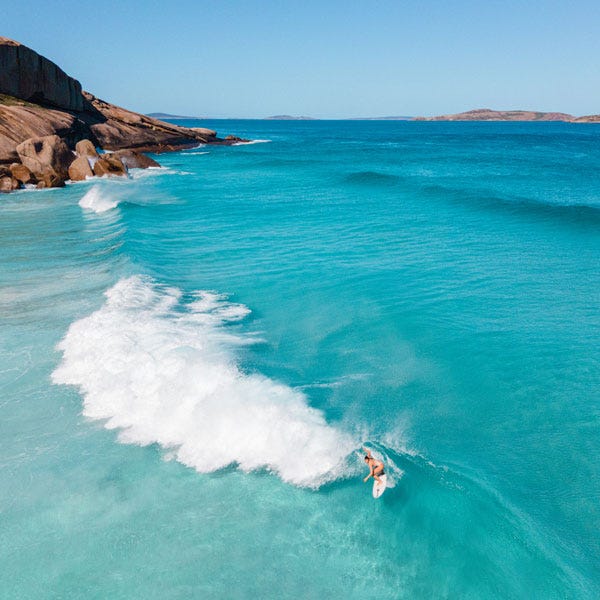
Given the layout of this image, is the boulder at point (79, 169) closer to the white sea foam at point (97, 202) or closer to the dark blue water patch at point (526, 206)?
the white sea foam at point (97, 202)

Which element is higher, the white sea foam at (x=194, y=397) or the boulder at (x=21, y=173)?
the boulder at (x=21, y=173)

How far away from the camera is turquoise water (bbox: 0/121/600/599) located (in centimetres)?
732

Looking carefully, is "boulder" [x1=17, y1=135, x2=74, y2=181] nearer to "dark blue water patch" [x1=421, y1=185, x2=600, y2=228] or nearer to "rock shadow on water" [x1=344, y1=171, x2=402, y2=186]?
"rock shadow on water" [x1=344, y1=171, x2=402, y2=186]

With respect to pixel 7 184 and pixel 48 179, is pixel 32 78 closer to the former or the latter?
pixel 48 179

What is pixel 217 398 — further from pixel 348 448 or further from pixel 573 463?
pixel 573 463

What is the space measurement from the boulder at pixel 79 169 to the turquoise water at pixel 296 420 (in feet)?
80.8

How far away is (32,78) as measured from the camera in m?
58.0

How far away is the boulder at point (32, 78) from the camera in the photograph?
54.9 metres

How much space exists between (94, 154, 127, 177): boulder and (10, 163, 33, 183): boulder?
22.5 feet

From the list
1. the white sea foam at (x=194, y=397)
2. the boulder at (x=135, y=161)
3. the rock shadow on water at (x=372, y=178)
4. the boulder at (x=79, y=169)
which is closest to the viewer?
the white sea foam at (x=194, y=397)

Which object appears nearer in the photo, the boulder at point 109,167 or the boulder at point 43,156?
the boulder at point 43,156

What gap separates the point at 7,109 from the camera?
46.2 metres

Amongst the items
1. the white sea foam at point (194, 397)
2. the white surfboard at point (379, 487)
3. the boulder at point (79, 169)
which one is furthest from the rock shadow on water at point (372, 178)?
the white surfboard at point (379, 487)

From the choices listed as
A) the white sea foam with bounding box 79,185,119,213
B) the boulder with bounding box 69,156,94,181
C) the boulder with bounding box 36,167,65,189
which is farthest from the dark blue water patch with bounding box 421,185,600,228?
the boulder with bounding box 69,156,94,181
